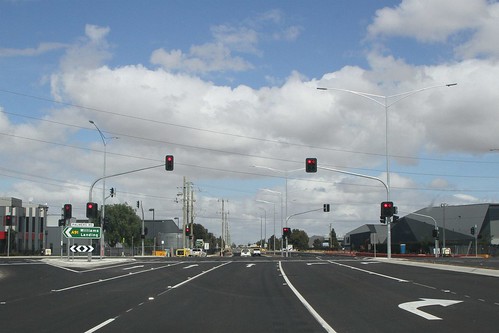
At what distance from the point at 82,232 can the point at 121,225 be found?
90.2m

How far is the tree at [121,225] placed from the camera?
467 feet

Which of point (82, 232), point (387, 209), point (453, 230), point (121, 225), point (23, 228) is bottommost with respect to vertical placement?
point (82, 232)

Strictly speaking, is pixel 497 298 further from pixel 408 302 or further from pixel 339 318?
pixel 339 318

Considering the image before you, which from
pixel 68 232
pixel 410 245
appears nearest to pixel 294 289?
pixel 68 232

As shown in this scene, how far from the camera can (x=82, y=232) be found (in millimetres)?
53719

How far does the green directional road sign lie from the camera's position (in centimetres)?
5316

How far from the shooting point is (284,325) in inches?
533

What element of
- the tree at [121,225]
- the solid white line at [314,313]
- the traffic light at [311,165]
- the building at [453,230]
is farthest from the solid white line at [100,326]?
the tree at [121,225]

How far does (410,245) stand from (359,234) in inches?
1890

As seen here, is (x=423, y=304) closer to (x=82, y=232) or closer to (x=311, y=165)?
(x=311, y=165)

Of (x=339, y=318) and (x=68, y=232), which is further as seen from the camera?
(x=68, y=232)

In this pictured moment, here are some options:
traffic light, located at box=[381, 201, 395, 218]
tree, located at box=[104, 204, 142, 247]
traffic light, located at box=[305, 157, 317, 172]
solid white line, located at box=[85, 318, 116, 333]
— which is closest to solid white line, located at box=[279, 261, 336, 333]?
solid white line, located at box=[85, 318, 116, 333]

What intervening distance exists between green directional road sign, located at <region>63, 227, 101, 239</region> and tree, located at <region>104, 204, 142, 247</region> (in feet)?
290

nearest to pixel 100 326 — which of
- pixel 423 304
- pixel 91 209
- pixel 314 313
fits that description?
pixel 314 313
